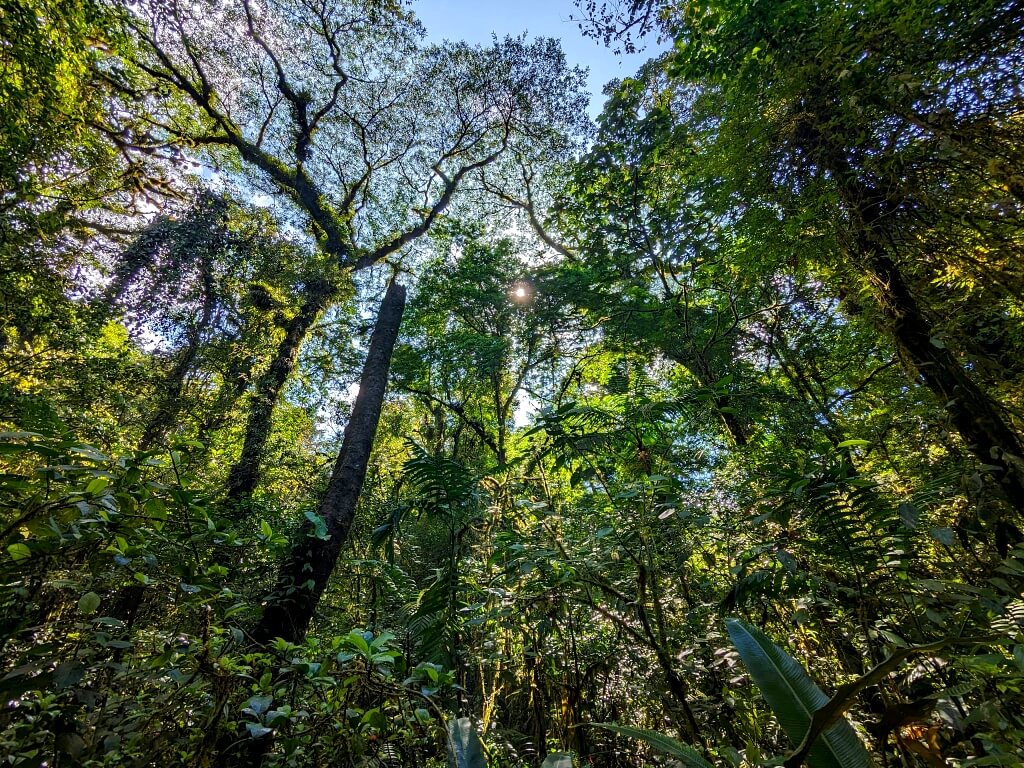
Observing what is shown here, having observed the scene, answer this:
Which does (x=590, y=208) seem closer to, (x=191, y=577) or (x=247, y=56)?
(x=191, y=577)

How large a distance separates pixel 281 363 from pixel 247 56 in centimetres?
803

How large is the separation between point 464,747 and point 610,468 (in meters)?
1.88

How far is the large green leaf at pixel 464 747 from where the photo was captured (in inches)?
38.5

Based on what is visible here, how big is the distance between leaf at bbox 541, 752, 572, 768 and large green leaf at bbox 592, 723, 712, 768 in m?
0.12

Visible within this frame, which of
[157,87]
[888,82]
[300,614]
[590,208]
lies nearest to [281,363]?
[300,614]

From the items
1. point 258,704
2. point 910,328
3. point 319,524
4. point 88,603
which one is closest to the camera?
point 88,603

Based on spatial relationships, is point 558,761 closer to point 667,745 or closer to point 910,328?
point 667,745

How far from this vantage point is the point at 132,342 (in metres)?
6.16

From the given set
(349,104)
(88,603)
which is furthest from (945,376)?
(349,104)

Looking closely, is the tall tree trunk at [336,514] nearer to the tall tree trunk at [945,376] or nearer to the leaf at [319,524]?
the leaf at [319,524]

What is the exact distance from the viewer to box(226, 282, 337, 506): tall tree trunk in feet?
19.3

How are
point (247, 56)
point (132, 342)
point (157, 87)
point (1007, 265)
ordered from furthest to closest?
point (247, 56), point (157, 87), point (132, 342), point (1007, 265)

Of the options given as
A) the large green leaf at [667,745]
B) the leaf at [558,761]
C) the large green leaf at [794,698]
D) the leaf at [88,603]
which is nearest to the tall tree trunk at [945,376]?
the large green leaf at [794,698]

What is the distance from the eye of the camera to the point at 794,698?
3.27 feet
